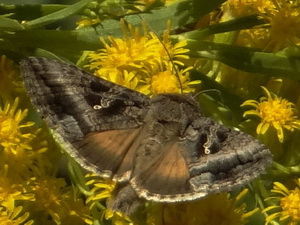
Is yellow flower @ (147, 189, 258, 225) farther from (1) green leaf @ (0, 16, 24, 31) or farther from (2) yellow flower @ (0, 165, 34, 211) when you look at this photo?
(1) green leaf @ (0, 16, 24, 31)

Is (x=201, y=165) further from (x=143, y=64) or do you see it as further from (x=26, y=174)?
(x=26, y=174)

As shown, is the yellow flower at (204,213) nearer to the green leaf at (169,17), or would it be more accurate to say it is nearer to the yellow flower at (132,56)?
the yellow flower at (132,56)

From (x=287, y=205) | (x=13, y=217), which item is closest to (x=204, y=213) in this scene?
(x=287, y=205)

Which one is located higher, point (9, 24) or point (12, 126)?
point (9, 24)

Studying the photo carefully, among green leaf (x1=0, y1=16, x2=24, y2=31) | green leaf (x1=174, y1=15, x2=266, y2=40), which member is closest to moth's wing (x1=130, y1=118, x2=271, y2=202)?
green leaf (x1=174, y1=15, x2=266, y2=40)

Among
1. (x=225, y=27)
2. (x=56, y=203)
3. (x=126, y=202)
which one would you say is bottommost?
(x=56, y=203)

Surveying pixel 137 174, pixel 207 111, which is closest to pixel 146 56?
pixel 207 111
